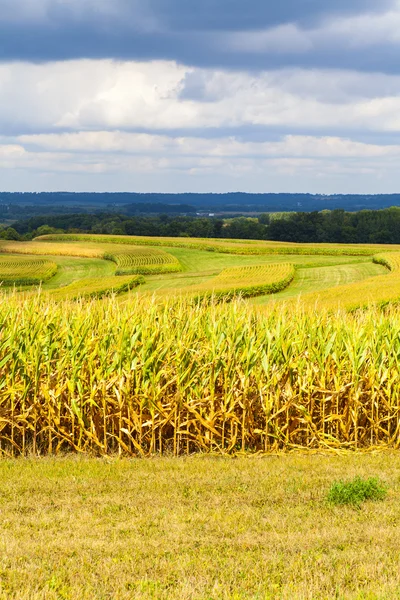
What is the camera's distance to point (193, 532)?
9.52m

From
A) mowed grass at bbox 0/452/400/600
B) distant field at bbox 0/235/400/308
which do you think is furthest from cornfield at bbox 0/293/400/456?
distant field at bbox 0/235/400/308

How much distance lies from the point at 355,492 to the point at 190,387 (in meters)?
4.77

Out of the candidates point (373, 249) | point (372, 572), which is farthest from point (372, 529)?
point (373, 249)

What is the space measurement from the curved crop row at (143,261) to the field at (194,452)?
6374cm

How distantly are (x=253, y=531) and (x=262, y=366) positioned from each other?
5.45m

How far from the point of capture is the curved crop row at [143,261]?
81.4 meters

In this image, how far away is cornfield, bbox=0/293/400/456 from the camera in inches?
566

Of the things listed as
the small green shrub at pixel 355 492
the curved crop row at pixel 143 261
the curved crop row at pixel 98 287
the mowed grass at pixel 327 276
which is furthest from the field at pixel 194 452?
the curved crop row at pixel 143 261

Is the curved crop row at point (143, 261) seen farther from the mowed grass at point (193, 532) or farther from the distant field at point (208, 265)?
the mowed grass at point (193, 532)

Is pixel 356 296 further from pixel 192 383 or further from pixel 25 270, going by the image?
pixel 25 270

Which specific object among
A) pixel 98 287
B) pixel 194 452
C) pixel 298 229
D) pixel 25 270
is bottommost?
pixel 25 270

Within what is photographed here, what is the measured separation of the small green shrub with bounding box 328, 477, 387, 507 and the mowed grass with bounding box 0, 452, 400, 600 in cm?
16

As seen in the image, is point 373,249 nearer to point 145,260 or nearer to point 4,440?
point 145,260

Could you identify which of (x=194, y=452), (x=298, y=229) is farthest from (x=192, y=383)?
(x=298, y=229)
